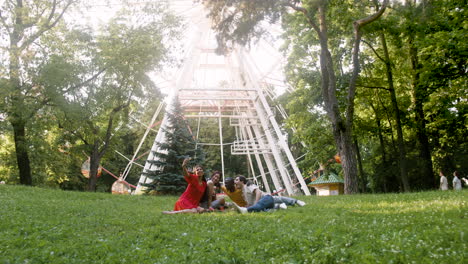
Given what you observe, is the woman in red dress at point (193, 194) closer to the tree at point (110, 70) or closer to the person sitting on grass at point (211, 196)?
the person sitting on grass at point (211, 196)

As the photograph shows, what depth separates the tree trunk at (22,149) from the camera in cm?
1959

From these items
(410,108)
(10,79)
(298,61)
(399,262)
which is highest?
(298,61)

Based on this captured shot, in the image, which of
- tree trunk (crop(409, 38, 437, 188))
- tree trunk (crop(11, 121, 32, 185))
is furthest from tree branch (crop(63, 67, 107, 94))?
tree trunk (crop(409, 38, 437, 188))

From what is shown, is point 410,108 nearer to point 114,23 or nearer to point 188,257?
point 114,23

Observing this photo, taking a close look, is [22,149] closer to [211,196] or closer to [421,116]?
[211,196]

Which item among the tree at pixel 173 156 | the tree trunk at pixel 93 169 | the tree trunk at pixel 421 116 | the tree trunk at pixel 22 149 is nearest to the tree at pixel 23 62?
the tree trunk at pixel 22 149

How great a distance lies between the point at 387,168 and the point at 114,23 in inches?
776

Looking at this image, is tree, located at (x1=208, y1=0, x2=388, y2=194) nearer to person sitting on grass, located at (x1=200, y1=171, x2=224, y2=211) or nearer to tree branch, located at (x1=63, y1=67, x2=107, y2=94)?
person sitting on grass, located at (x1=200, y1=171, x2=224, y2=211)

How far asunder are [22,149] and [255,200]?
15.1m

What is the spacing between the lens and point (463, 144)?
24.2 meters

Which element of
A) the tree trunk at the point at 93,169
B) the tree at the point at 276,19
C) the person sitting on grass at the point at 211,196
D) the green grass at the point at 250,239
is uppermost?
the tree at the point at 276,19

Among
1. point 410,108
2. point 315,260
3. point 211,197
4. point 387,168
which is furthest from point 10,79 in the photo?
point 387,168

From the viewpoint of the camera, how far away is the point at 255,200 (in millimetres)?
10047

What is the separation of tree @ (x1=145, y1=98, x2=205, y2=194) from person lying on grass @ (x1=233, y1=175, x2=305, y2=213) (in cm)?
1141
